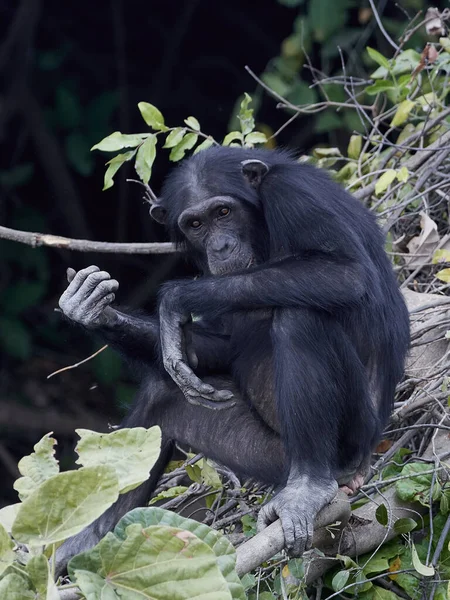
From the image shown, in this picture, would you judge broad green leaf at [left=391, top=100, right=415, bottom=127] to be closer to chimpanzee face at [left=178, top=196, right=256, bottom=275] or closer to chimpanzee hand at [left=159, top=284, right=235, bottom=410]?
chimpanzee face at [left=178, top=196, right=256, bottom=275]

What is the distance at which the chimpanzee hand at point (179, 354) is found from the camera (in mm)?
3979

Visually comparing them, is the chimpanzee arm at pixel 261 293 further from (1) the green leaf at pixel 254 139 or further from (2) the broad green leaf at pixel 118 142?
(1) the green leaf at pixel 254 139

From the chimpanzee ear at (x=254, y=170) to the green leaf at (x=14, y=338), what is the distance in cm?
462

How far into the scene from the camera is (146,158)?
5.03 m

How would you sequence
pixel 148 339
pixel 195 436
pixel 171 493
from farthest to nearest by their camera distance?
pixel 171 493 → pixel 148 339 → pixel 195 436

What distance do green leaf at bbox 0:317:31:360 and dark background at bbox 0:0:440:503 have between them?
12mm

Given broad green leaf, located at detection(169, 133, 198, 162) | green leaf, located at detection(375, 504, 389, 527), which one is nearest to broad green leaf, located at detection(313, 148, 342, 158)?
broad green leaf, located at detection(169, 133, 198, 162)

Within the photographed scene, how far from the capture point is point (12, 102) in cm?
904

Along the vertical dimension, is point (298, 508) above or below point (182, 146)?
below

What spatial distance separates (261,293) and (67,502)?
5.57 ft

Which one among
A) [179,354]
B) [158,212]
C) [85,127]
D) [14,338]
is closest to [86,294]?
[179,354]

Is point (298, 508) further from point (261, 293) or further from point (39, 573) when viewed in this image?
point (39, 573)

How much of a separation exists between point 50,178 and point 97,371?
2079 mm

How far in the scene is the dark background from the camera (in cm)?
882
